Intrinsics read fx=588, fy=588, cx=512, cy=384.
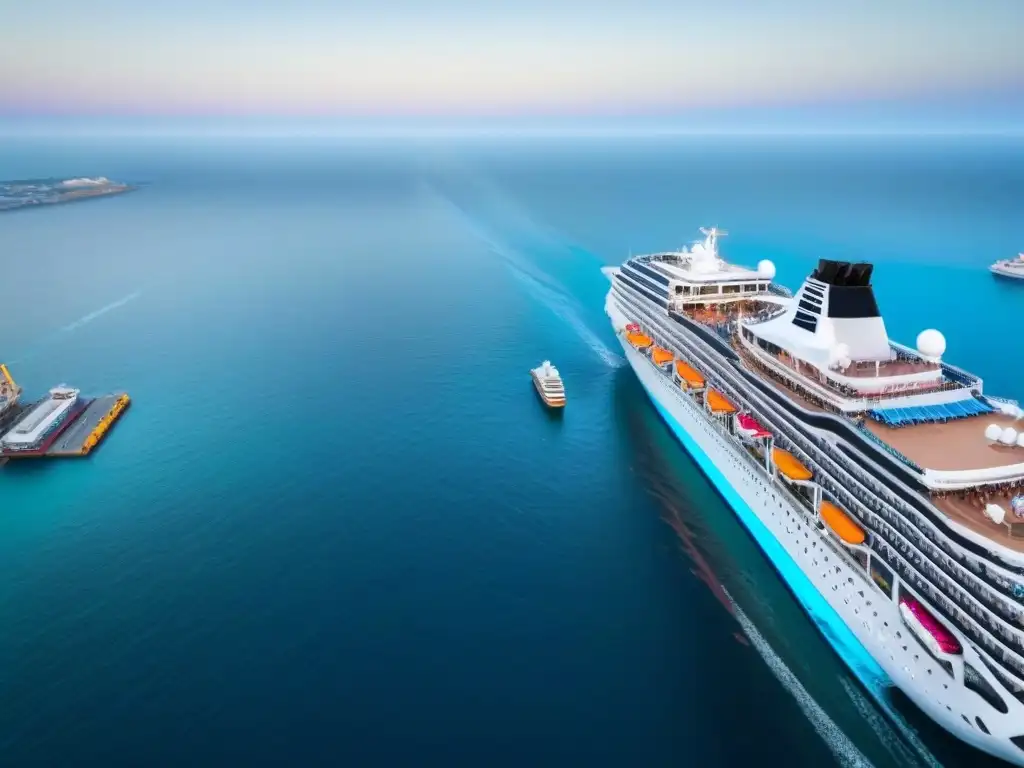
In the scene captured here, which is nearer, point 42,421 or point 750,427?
point 750,427

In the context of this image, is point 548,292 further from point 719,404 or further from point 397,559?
point 397,559

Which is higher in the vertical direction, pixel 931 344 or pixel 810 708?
pixel 931 344

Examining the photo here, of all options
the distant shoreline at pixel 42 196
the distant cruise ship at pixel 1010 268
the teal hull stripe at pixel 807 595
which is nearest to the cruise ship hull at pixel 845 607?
the teal hull stripe at pixel 807 595

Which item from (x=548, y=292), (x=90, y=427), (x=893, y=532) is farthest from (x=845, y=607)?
(x=548, y=292)

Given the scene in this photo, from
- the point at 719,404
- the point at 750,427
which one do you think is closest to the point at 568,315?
the point at 719,404

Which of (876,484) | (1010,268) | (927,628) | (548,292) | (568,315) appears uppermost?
(876,484)

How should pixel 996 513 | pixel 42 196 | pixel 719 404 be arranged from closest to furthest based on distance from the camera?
pixel 996 513, pixel 719 404, pixel 42 196

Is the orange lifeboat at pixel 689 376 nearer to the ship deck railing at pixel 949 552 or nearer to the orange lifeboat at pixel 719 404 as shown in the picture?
the orange lifeboat at pixel 719 404

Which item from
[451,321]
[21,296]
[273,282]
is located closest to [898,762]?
[451,321]

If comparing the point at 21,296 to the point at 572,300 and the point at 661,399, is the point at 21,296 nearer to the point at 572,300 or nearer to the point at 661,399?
the point at 572,300

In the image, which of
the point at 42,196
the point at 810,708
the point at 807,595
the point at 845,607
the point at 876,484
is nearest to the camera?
the point at 810,708
